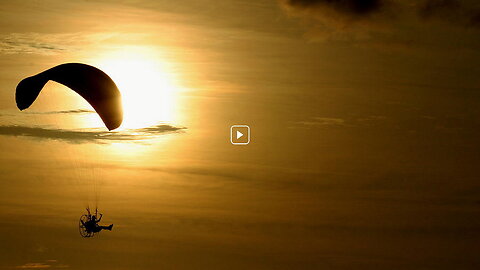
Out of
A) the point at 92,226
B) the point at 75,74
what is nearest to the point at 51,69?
the point at 75,74

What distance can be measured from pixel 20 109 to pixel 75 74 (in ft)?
13.0

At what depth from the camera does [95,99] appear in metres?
92.1

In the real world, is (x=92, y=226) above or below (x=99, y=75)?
below

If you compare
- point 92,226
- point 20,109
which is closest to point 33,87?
point 20,109

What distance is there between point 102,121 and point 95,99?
1.35 m

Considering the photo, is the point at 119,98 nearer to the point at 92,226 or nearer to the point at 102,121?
the point at 102,121

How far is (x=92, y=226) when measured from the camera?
307 ft

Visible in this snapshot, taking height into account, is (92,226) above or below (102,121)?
below

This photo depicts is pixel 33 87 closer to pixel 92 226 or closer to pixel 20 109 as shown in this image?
pixel 20 109

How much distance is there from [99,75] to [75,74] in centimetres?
140

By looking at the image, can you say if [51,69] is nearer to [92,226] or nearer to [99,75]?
[99,75]

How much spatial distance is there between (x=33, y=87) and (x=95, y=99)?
3.72m

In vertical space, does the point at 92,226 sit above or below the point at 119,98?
below

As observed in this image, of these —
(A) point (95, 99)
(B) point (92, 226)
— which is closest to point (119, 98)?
(A) point (95, 99)
